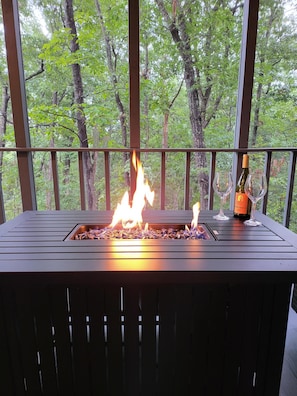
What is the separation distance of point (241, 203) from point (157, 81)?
14.5ft

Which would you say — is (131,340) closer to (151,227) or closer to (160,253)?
(160,253)

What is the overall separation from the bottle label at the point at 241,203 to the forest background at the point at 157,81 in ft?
11.8

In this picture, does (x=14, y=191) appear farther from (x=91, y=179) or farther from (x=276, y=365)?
(x=276, y=365)

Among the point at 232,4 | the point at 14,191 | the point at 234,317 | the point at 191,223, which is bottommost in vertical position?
the point at 14,191

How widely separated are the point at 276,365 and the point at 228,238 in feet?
1.69

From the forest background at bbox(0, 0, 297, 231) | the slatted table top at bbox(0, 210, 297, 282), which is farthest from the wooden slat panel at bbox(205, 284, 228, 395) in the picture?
the forest background at bbox(0, 0, 297, 231)

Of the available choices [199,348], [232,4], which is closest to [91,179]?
[232,4]

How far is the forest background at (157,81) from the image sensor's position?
459cm

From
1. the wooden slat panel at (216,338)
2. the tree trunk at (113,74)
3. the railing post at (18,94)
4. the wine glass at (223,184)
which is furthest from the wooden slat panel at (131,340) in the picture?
the tree trunk at (113,74)

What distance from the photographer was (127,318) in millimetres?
910

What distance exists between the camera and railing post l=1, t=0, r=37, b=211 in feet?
7.22

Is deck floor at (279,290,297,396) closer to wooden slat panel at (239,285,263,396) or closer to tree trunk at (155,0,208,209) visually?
wooden slat panel at (239,285,263,396)

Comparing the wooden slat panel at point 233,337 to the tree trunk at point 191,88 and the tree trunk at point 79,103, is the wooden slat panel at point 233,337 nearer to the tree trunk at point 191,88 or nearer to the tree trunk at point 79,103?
the tree trunk at point 79,103

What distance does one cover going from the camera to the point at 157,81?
5.07m
